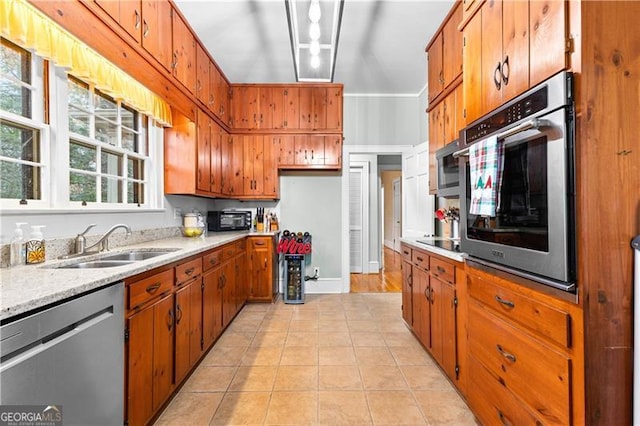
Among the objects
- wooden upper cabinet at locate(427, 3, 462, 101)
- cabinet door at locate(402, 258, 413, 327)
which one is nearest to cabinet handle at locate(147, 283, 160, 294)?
cabinet door at locate(402, 258, 413, 327)

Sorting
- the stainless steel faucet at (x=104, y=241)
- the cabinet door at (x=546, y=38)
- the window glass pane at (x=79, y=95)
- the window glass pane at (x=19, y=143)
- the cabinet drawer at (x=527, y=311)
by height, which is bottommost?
the cabinet drawer at (x=527, y=311)

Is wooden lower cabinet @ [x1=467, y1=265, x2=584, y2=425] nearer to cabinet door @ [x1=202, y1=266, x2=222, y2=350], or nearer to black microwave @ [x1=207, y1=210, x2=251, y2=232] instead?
cabinet door @ [x1=202, y1=266, x2=222, y2=350]

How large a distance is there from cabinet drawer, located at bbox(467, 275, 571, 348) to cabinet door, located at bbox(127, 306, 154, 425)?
1709 mm

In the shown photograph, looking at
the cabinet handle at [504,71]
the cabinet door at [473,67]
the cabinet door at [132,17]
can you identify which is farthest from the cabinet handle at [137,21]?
the cabinet handle at [504,71]

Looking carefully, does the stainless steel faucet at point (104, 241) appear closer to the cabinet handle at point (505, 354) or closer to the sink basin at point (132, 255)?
the sink basin at point (132, 255)

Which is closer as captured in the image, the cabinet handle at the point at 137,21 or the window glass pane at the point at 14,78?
the window glass pane at the point at 14,78

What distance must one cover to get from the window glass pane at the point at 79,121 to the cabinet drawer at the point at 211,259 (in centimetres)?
121

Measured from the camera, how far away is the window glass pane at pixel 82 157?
1938 mm

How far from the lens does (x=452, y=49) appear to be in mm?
2297

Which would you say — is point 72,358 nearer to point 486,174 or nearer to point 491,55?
point 486,174

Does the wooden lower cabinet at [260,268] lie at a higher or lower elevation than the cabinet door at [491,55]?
lower

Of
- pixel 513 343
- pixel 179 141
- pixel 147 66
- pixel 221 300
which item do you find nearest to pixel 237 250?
pixel 221 300

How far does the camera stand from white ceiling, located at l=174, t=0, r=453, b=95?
2508 millimetres

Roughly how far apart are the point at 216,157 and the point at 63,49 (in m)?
1.86
